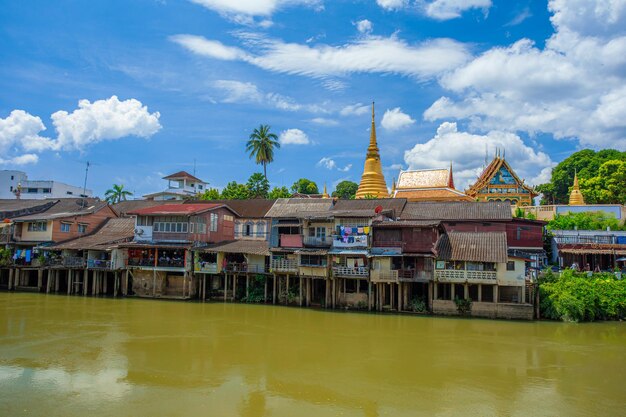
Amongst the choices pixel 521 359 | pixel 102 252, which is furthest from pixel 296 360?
pixel 102 252

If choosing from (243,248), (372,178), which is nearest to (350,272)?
(243,248)

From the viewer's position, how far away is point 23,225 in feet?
129

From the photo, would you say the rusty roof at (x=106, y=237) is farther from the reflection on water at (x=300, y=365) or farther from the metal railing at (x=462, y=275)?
the metal railing at (x=462, y=275)

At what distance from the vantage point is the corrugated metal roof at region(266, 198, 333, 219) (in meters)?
35.4

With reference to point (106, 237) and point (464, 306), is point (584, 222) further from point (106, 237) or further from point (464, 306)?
point (106, 237)

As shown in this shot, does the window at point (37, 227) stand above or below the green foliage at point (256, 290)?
above

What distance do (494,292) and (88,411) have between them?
2273cm

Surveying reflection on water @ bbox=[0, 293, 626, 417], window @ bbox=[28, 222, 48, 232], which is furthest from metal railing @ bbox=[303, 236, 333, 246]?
window @ bbox=[28, 222, 48, 232]

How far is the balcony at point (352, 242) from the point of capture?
31.0 metres

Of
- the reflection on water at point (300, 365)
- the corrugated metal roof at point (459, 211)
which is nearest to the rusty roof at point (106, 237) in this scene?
the reflection on water at point (300, 365)

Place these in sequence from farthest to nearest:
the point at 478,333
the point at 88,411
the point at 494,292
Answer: the point at 494,292 < the point at 478,333 < the point at 88,411

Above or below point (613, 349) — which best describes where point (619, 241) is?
above

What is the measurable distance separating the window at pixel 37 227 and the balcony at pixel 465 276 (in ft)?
101

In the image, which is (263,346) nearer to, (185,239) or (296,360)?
(296,360)
